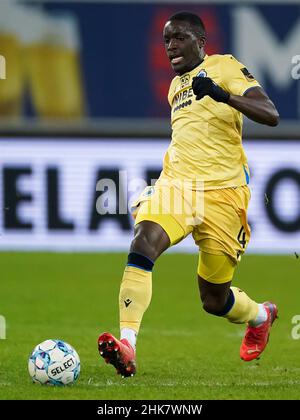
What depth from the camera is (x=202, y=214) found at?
7.61m

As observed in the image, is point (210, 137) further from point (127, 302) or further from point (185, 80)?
point (127, 302)

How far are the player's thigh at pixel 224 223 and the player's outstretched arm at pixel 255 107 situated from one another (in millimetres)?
671

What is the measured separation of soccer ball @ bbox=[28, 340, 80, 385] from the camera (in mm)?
6887

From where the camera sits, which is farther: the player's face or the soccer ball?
the player's face

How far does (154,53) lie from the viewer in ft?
57.3

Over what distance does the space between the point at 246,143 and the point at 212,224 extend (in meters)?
8.15

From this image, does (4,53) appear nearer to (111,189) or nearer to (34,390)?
(111,189)

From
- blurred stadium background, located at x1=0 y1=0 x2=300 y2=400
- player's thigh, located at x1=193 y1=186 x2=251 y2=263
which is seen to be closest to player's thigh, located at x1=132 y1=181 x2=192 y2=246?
player's thigh, located at x1=193 y1=186 x2=251 y2=263

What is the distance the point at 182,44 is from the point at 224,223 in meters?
1.25

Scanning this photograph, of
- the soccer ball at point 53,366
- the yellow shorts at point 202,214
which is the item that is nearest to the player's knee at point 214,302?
the yellow shorts at point 202,214

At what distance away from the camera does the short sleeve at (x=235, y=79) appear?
7449mm

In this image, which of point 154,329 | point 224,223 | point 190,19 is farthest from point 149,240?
point 154,329

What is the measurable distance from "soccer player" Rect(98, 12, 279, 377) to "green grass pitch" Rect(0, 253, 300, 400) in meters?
0.61

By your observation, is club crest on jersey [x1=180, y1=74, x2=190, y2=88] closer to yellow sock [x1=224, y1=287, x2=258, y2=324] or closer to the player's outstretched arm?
the player's outstretched arm
